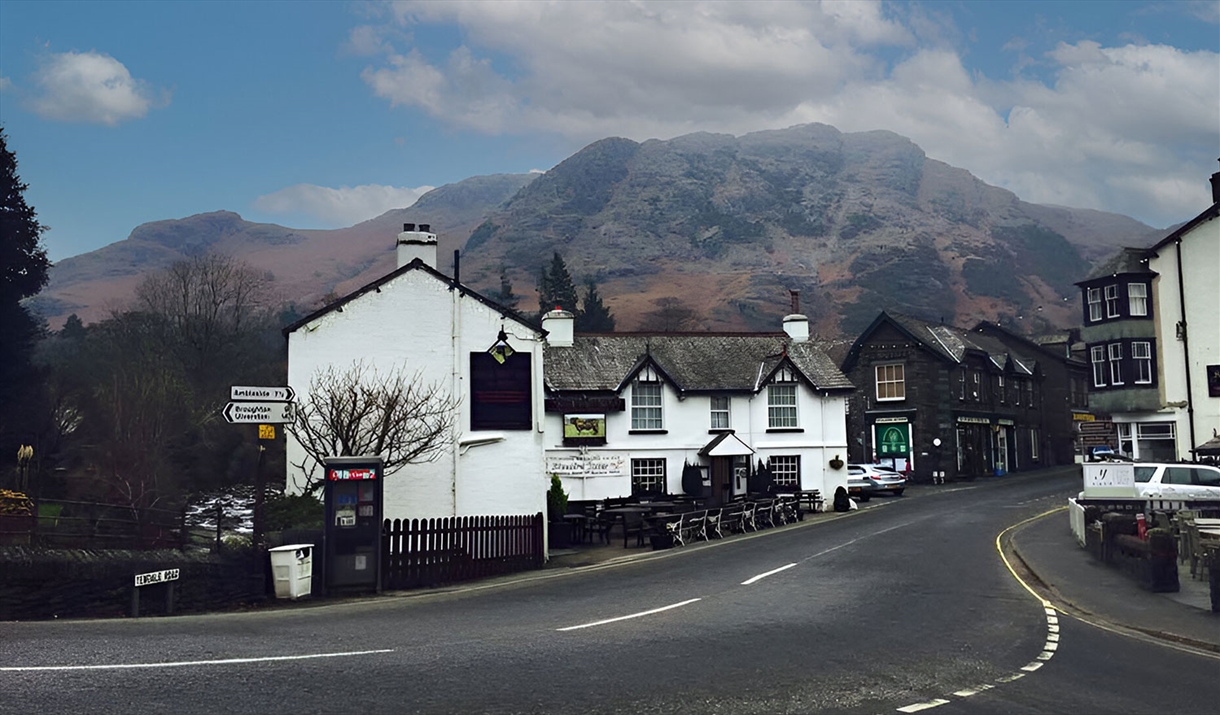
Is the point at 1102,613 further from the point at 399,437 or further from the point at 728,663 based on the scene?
the point at 399,437

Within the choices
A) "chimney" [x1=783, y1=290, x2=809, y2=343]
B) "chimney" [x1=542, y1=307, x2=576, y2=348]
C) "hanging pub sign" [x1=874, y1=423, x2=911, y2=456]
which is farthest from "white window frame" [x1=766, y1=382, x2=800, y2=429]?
"hanging pub sign" [x1=874, y1=423, x2=911, y2=456]

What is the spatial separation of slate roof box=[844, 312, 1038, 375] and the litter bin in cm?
4597

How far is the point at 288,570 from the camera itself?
1642cm

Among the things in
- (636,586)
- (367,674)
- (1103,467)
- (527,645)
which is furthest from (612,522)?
(367,674)

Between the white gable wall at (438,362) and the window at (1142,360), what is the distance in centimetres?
3550

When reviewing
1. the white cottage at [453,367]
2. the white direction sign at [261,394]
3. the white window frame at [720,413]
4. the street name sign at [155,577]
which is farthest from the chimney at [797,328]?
the street name sign at [155,577]

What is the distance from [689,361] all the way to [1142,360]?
2409 centimetres

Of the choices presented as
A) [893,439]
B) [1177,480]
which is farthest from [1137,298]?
[1177,480]

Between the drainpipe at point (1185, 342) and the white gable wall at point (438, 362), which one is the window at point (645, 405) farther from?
the drainpipe at point (1185, 342)

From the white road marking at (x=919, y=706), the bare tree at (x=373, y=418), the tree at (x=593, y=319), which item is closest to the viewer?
the white road marking at (x=919, y=706)

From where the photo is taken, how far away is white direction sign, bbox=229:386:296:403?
16.4 meters

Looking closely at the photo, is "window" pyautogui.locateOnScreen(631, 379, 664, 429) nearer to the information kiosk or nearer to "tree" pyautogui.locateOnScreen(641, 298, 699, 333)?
the information kiosk

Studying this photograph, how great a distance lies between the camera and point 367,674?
30.8 feet

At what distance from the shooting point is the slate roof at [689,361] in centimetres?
4031
